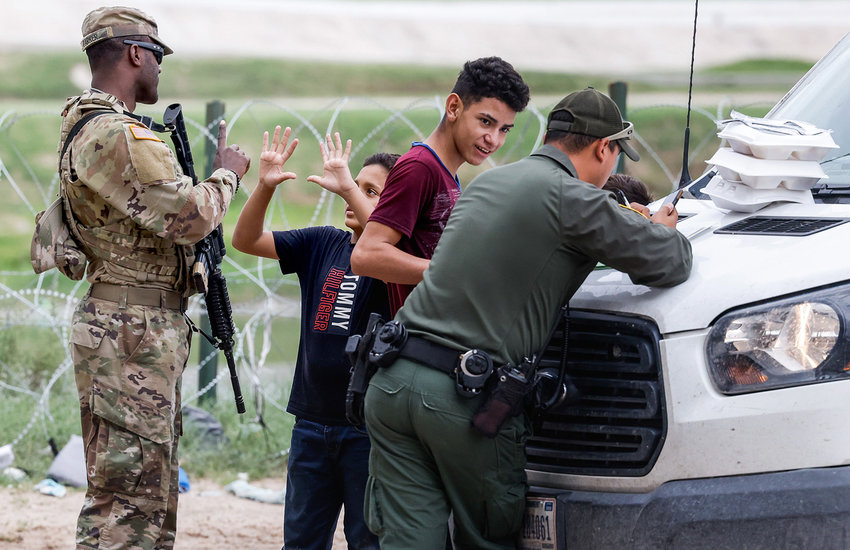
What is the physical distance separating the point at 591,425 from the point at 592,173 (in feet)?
2.53

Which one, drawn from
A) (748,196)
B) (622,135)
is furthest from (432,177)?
(748,196)

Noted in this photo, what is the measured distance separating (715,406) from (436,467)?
32.3 inches

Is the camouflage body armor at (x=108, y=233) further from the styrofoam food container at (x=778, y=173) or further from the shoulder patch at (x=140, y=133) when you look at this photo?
the styrofoam food container at (x=778, y=173)

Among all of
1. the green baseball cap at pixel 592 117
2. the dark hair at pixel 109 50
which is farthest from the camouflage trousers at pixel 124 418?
the green baseball cap at pixel 592 117

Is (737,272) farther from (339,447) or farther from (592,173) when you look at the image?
(339,447)

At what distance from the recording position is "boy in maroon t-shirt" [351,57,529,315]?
11.9 feet

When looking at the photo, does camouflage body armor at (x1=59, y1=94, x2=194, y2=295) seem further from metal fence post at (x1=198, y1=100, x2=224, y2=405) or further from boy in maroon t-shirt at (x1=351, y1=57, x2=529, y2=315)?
metal fence post at (x1=198, y1=100, x2=224, y2=405)

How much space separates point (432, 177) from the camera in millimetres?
3691

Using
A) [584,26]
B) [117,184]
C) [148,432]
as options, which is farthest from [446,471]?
[584,26]

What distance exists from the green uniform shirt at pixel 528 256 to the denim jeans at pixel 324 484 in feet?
2.95

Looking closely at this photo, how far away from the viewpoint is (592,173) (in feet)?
→ 11.1

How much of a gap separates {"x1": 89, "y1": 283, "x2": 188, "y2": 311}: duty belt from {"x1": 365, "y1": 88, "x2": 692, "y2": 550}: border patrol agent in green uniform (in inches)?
48.4

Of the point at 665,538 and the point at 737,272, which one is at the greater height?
the point at 737,272

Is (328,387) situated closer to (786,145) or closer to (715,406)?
(715,406)
